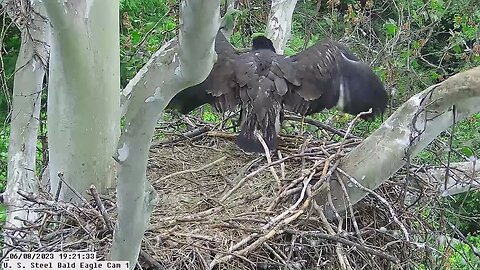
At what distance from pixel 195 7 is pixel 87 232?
146cm

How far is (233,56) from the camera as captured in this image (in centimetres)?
418

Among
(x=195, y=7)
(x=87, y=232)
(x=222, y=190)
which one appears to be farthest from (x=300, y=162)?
(x=195, y=7)

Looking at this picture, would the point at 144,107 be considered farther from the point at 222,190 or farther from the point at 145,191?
the point at 222,190

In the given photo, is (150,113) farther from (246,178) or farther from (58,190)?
(246,178)

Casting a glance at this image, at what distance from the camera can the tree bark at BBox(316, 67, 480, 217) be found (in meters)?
2.65

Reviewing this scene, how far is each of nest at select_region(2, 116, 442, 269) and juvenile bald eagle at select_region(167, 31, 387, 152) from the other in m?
0.23

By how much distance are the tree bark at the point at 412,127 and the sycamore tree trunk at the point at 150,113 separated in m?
1.17

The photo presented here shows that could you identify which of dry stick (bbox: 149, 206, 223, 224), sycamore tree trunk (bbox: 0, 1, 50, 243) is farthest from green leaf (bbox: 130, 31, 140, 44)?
dry stick (bbox: 149, 206, 223, 224)

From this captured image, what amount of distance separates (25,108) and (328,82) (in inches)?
68.0

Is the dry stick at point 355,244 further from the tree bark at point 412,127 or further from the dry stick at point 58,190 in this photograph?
the dry stick at point 58,190

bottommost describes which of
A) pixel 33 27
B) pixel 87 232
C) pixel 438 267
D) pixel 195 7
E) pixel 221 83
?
pixel 438 267

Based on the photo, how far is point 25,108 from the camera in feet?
13.5

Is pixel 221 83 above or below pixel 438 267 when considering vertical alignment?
above

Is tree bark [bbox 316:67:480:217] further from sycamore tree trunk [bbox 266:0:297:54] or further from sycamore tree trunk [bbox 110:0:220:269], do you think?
sycamore tree trunk [bbox 266:0:297:54]
